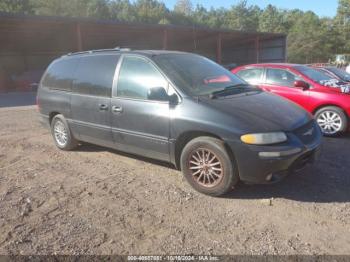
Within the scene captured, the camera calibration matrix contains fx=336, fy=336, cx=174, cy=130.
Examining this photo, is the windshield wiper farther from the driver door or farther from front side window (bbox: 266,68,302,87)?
front side window (bbox: 266,68,302,87)

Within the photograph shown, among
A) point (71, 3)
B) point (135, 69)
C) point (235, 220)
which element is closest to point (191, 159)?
point (235, 220)

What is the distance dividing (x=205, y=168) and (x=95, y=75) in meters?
2.43

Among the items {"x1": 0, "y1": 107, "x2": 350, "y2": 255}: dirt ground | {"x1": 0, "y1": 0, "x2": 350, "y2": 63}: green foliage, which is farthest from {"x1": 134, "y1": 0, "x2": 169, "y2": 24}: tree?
{"x1": 0, "y1": 107, "x2": 350, "y2": 255}: dirt ground

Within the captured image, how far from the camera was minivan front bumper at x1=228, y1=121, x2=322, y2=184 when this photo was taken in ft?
11.9

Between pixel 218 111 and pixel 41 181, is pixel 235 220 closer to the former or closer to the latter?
pixel 218 111

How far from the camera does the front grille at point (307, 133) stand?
3.87 metres

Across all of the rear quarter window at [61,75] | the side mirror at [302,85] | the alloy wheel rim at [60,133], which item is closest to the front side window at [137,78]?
the rear quarter window at [61,75]

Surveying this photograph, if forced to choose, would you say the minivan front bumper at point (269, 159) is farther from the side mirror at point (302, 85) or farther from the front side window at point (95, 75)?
the side mirror at point (302, 85)

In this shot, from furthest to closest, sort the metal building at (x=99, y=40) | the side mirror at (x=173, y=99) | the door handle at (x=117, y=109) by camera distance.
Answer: the metal building at (x=99, y=40) < the door handle at (x=117, y=109) < the side mirror at (x=173, y=99)

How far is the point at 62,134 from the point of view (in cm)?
611

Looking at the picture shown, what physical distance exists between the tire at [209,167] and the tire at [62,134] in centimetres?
262

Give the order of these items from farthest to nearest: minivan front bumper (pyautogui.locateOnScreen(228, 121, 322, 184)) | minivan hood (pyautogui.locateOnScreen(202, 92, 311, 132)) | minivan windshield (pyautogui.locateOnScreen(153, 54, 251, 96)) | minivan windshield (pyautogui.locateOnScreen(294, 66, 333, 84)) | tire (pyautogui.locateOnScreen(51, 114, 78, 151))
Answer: minivan windshield (pyautogui.locateOnScreen(294, 66, 333, 84)) → tire (pyautogui.locateOnScreen(51, 114, 78, 151)) → minivan windshield (pyautogui.locateOnScreen(153, 54, 251, 96)) → minivan hood (pyautogui.locateOnScreen(202, 92, 311, 132)) → minivan front bumper (pyautogui.locateOnScreen(228, 121, 322, 184))

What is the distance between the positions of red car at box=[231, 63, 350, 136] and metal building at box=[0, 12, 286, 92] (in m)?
11.6

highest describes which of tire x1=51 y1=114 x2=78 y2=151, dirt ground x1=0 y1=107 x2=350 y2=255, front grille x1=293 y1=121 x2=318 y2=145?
front grille x1=293 y1=121 x2=318 y2=145
